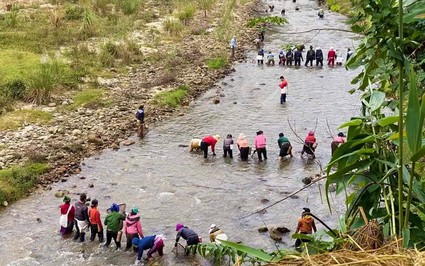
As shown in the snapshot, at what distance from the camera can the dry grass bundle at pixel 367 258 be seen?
1.94 metres

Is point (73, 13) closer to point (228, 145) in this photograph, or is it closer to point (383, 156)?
point (228, 145)

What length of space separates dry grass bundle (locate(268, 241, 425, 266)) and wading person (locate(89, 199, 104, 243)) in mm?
10214

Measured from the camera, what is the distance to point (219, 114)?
2041 cm

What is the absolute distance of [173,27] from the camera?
29656 mm

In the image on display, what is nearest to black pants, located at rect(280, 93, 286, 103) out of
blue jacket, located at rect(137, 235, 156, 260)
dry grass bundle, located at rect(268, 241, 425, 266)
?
blue jacket, located at rect(137, 235, 156, 260)

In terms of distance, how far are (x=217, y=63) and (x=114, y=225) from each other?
1544 cm

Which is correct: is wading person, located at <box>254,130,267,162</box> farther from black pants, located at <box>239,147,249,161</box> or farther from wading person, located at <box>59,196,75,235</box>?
wading person, located at <box>59,196,75,235</box>

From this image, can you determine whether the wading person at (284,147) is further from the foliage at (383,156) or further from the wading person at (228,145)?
the foliage at (383,156)

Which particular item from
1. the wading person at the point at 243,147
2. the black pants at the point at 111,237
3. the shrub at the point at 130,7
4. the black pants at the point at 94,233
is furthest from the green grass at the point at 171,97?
the shrub at the point at 130,7

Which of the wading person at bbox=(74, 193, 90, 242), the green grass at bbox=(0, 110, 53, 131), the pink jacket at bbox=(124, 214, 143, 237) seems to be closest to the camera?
the pink jacket at bbox=(124, 214, 143, 237)

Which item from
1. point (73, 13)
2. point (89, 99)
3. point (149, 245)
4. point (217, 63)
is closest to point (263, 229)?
point (149, 245)

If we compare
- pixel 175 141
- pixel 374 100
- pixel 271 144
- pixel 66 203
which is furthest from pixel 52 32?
pixel 374 100

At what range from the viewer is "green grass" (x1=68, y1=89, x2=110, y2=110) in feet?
66.7

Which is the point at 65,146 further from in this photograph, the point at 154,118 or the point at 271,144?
the point at 271,144
